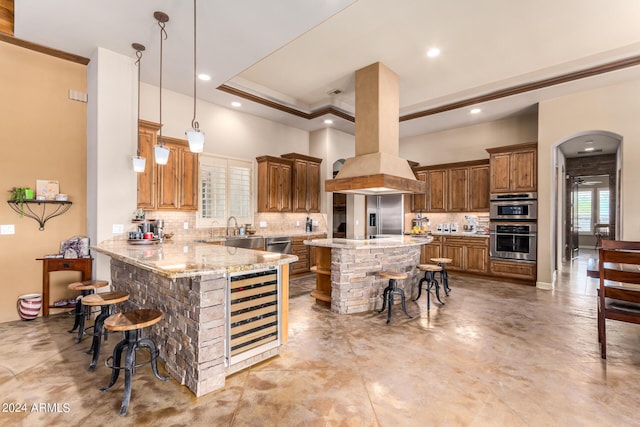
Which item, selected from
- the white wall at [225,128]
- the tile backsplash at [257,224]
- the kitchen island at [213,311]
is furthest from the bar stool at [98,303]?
the white wall at [225,128]

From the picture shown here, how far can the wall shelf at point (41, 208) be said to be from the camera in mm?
3719

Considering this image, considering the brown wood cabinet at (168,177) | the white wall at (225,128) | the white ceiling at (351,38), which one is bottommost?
the brown wood cabinet at (168,177)

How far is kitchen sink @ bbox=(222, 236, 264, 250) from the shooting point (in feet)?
17.6

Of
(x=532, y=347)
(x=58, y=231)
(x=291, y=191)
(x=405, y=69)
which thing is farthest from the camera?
(x=291, y=191)

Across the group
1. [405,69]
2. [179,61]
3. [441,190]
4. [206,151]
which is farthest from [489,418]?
[441,190]

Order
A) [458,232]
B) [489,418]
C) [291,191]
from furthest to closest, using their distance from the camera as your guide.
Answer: [458,232] < [291,191] < [489,418]

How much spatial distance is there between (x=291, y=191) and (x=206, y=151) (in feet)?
6.36

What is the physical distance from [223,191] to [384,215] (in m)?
4.12

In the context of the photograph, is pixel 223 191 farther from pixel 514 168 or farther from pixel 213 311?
pixel 514 168

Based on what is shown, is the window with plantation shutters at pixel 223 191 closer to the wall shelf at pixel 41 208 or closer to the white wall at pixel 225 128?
the white wall at pixel 225 128

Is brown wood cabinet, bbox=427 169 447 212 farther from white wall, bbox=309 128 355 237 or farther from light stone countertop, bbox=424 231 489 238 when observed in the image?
white wall, bbox=309 128 355 237

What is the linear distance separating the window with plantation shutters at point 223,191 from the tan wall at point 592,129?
5.64m

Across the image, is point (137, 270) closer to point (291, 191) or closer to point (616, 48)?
point (291, 191)

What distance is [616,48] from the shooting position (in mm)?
4152
